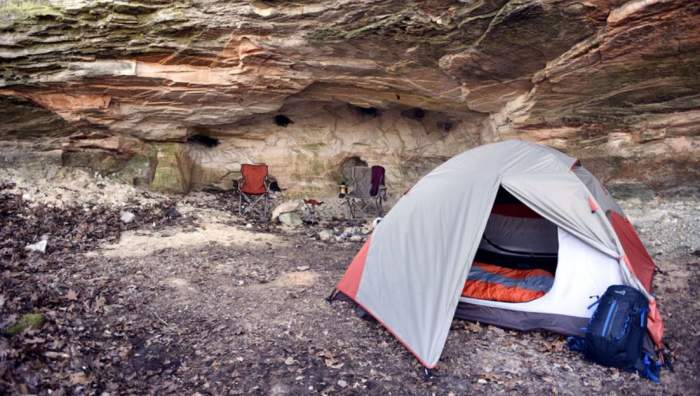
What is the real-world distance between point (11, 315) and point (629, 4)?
5.80m

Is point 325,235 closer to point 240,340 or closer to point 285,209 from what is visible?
point 285,209

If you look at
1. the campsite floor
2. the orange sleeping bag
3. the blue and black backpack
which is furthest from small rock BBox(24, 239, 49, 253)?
the blue and black backpack

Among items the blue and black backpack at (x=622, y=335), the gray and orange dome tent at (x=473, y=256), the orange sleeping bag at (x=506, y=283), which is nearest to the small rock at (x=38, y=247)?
the gray and orange dome tent at (x=473, y=256)

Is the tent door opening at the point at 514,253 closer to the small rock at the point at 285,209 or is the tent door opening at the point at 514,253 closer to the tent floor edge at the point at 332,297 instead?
the tent floor edge at the point at 332,297

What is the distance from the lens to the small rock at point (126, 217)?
252 inches

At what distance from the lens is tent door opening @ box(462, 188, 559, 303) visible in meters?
4.22

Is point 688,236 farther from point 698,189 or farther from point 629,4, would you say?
point 629,4

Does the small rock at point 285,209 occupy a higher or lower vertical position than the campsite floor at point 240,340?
lower

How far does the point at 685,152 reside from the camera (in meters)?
6.01

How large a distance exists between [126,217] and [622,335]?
19.8 feet

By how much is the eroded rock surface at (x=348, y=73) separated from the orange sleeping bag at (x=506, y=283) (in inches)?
103

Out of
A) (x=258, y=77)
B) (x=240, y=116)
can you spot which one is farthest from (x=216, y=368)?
(x=240, y=116)

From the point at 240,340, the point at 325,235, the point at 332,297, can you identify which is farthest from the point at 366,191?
the point at 240,340

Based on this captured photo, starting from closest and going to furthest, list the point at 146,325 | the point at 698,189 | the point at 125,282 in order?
1. the point at 146,325
2. the point at 125,282
3. the point at 698,189
